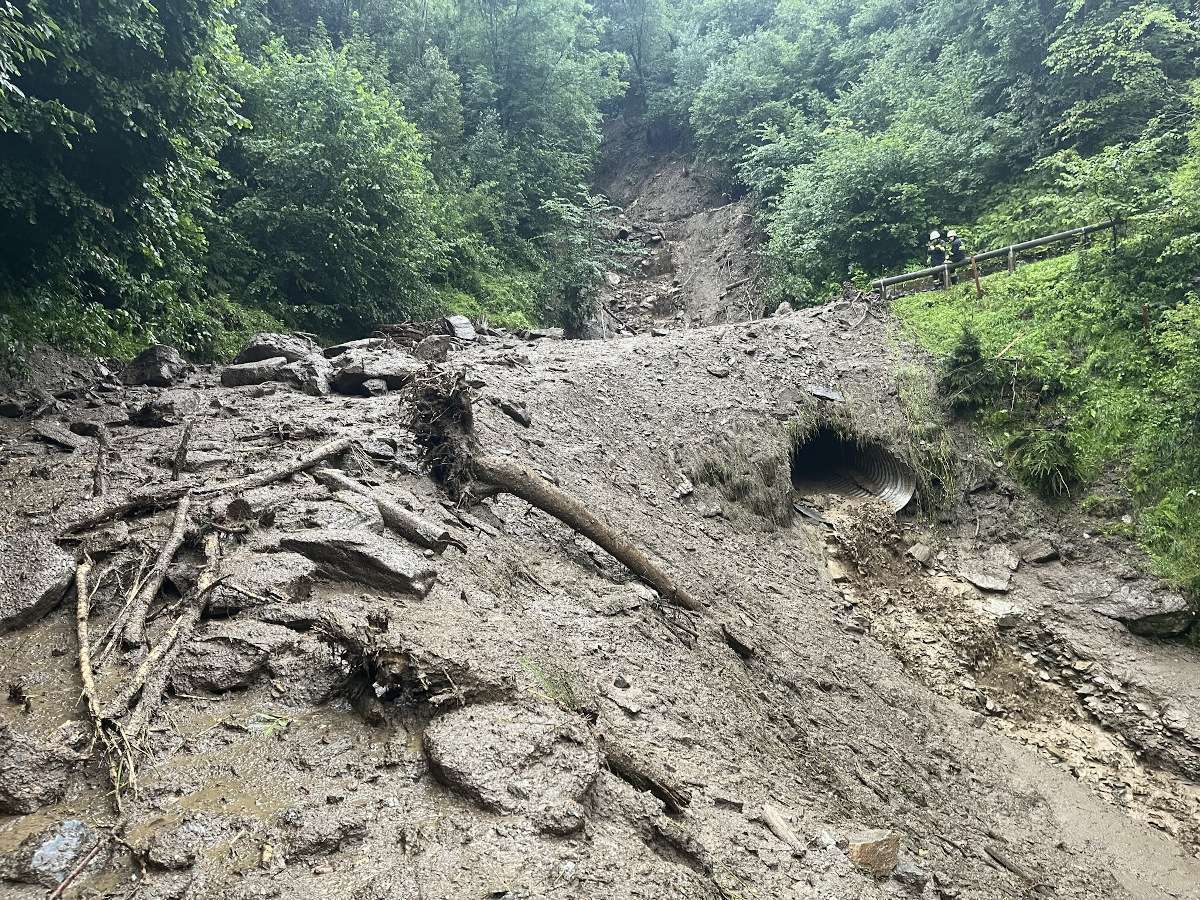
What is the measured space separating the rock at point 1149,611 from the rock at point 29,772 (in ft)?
35.3

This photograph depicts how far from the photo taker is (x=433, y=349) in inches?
479

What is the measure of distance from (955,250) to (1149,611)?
429 inches

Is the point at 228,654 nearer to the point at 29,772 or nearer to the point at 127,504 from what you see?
the point at 29,772

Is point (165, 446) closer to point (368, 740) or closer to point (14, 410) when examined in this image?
point (14, 410)

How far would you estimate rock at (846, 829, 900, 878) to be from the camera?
4.14 metres

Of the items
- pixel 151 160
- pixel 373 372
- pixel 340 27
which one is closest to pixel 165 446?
pixel 373 372

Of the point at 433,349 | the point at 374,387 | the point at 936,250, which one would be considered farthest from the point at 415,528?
the point at 936,250

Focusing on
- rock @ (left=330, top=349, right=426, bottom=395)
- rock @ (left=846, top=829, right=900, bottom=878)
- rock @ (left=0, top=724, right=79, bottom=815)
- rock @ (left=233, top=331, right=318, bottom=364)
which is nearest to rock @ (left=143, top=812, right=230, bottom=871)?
rock @ (left=0, top=724, right=79, bottom=815)

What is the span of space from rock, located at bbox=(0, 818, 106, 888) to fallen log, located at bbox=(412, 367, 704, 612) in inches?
165

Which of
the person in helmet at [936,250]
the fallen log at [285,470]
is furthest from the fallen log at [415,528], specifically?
the person in helmet at [936,250]

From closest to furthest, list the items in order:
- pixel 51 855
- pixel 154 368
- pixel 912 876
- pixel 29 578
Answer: pixel 51 855 < pixel 29 578 < pixel 912 876 < pixel 154 368

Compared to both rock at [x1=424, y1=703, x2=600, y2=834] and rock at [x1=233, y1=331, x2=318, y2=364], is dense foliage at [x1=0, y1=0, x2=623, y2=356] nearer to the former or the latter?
rock at [x1=233, y1=331, x2=318, y2=364]

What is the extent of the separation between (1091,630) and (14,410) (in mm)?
13092

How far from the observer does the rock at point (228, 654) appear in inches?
141
